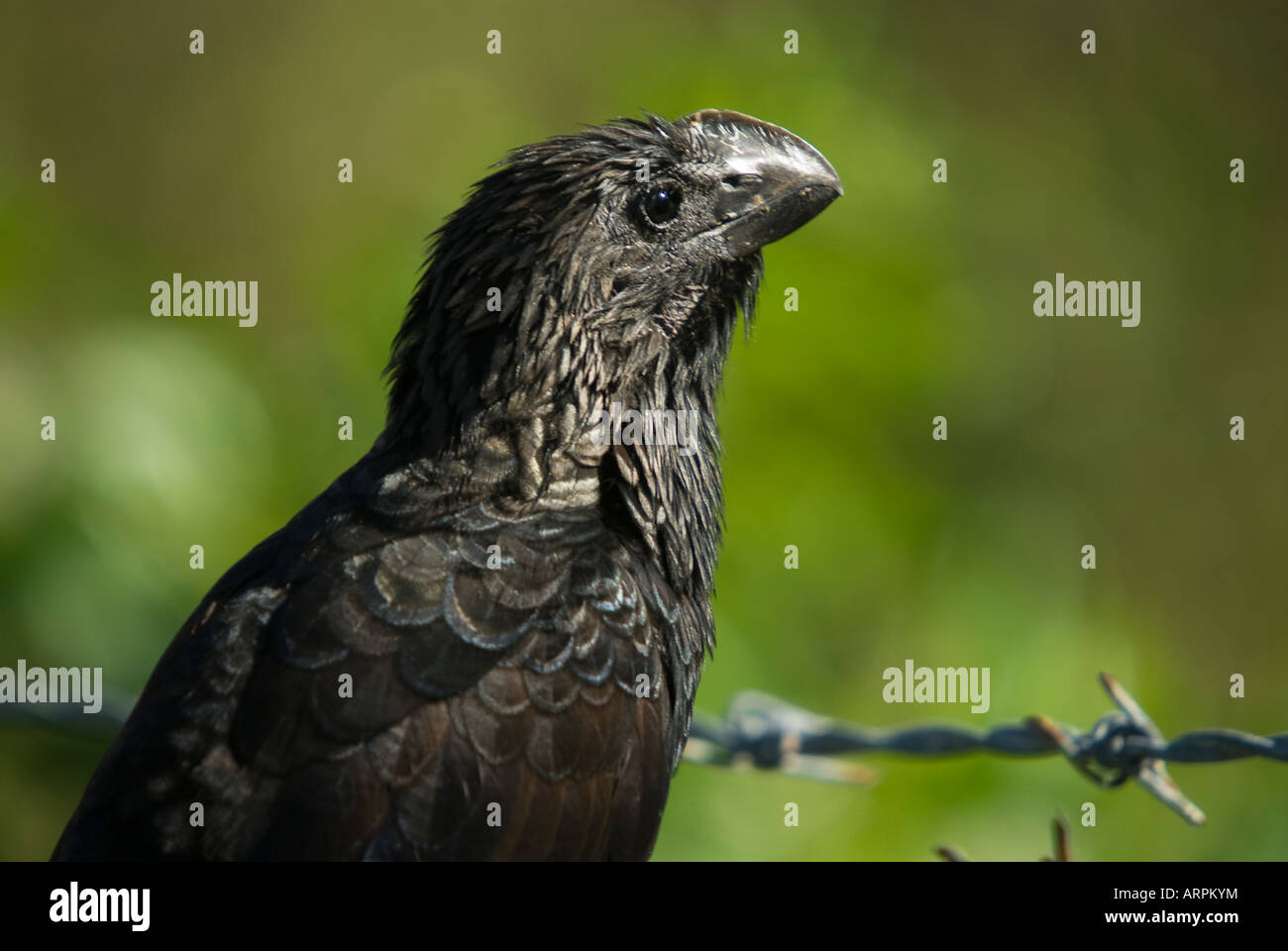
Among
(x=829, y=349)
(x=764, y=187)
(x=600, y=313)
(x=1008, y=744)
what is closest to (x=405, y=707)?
(x=600, y=313)

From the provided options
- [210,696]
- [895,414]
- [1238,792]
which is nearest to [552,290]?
[210,696]

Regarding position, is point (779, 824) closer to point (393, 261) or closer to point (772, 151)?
point (772, 151)

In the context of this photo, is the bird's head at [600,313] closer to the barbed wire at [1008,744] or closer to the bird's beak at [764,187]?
the bird's beak at [764,187]

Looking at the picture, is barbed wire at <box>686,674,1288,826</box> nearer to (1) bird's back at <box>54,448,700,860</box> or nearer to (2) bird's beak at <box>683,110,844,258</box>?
(1) bird's back at <box>54,448,700,860</box>

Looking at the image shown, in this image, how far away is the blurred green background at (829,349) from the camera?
5.84m

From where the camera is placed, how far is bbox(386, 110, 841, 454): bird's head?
3.50m

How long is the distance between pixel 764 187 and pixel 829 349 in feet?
9.93

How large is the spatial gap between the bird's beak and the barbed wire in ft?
4.67

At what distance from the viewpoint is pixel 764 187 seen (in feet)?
12.2

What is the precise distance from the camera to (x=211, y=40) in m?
8.12

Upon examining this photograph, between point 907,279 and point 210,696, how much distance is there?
15.7ft

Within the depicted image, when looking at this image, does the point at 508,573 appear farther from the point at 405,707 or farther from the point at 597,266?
the point at 597,266

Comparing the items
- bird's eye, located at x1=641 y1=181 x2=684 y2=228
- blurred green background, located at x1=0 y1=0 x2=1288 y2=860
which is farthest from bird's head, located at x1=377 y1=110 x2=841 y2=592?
blurred green background, located at x1=0 y1=0 x2=1288 y2=860
